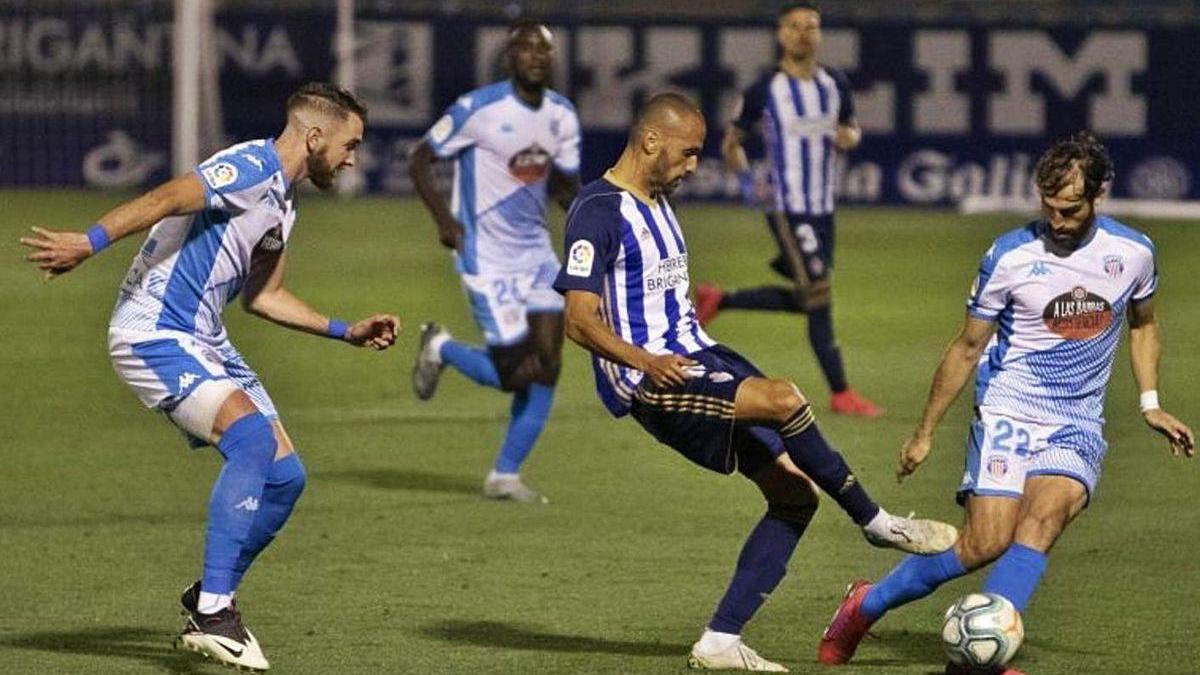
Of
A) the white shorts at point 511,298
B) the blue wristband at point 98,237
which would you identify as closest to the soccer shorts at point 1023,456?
the blue wristband at point 98,237

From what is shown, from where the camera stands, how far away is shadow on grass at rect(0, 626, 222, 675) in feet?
27.7

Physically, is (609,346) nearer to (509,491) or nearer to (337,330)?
(337,330)

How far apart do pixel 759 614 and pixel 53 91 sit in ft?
68.7

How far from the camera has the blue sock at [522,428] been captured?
12.2 m

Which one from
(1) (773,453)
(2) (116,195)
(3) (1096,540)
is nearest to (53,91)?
(2) (116,195)

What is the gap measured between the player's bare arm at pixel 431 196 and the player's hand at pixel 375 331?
12.6ft

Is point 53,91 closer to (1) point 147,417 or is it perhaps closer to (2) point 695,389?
(1) point 147,417

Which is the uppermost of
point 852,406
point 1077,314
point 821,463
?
point 1077,314

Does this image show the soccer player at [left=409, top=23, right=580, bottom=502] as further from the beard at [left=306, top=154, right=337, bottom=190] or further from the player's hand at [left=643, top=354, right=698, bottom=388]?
the player's hand at [left=643, top=354, right=698, bottom=388]

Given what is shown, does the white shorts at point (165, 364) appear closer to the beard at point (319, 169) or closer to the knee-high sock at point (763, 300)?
the beard at point (319, 169)

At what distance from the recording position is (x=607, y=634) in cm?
903

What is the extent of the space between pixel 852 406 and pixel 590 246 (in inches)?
273

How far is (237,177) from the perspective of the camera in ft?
27.1

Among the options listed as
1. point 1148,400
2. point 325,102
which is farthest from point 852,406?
point 325,102
